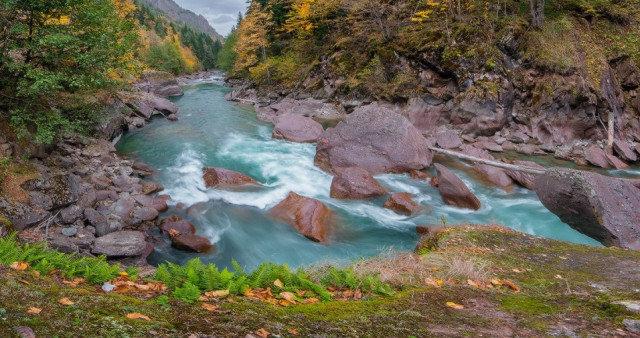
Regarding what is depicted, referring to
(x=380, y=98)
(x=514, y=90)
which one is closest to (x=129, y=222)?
(x=380, y=98)

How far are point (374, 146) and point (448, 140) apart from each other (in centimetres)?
566

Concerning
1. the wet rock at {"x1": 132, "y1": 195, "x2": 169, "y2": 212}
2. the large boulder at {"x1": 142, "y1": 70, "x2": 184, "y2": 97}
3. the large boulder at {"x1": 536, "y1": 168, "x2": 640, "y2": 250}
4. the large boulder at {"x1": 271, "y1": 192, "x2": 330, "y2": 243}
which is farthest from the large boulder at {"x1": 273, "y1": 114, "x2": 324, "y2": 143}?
the large boulder at {"x1": 142, "y1": 70, "x2": 184, "y2": 97}

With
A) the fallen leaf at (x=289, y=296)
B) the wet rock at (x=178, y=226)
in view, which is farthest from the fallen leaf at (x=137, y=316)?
the wet rock at (x=178, y=226)

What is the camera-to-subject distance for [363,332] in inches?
94.4

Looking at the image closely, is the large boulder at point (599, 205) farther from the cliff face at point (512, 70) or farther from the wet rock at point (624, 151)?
the cliff face at point (512, 70)

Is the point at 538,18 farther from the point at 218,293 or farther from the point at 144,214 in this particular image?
the point at 218,293

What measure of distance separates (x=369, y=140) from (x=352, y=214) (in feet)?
15.2

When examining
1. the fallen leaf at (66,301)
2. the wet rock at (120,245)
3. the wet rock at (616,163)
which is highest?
the wet rock at (616,163)

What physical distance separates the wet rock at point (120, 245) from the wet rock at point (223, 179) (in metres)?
4.13

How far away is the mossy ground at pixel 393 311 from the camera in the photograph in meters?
1.94

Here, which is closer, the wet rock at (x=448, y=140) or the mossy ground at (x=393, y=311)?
the mossy ground at (x=393, y=311)

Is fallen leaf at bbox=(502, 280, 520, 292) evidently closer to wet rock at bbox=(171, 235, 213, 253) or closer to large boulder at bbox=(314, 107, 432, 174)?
wet rock at bbox=(171, 235, 213, 253)

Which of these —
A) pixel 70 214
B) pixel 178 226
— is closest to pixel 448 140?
pixel 178 226

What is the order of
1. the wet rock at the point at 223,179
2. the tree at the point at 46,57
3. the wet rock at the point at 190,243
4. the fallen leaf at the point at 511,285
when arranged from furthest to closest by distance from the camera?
the wet rock at the point at 223,179
the wet rock at the point at 190,243
the tree at the point at 46,57
the fallen leaf at the point at 511,285
